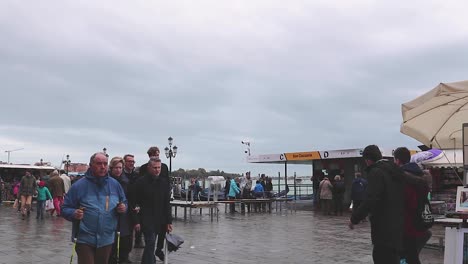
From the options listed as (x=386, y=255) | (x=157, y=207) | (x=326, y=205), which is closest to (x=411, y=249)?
(x=386, y=255)

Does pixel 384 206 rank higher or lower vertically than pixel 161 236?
higher

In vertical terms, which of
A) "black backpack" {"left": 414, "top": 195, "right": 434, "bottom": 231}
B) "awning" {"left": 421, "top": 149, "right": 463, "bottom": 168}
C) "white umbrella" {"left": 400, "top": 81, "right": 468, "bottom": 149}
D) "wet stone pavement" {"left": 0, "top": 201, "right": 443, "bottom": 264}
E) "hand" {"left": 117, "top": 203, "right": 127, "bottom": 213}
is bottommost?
"wet stone pavement" {"left": 0, "top": 201, "right": 443, "bottom": 264}

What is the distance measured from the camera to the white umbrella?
32.2ft

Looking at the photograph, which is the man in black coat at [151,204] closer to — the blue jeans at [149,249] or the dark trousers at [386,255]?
the blue jeans at [149,249]

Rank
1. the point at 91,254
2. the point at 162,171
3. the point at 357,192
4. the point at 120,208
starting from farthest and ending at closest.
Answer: the point at 357,192, the point at 162,171, the point at 120,208, the point at 91,254

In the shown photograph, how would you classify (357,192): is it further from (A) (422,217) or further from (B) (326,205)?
(A) (422,217)

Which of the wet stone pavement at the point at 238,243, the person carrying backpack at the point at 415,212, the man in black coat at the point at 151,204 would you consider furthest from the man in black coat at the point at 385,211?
the wet stone pavement at the point at 238,243

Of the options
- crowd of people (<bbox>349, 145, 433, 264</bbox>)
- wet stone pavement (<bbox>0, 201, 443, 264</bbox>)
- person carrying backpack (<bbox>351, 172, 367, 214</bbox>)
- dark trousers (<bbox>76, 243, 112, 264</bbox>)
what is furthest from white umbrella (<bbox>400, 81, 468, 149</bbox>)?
dark trousers (<bbox>76, 243, 112, 264</bbox>)

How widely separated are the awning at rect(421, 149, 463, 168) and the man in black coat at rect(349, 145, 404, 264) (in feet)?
21.4

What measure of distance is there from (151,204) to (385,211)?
10.0ft

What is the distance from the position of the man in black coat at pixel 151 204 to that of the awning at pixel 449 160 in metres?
6.79

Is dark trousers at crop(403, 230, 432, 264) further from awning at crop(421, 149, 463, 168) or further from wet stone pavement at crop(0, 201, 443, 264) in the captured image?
awning at crop(421, 149, 463, 168)

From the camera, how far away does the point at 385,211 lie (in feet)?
17.2

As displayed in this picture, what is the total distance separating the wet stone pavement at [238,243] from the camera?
28.8 feet
